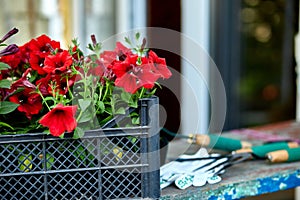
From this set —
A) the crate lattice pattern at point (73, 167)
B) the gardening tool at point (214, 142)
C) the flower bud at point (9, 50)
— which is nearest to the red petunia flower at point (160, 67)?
the crate lattice pattern at point (73, 167)

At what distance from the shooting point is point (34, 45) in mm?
793

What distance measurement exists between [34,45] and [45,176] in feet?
0.76

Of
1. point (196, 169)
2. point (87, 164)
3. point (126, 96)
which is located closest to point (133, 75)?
point (126, 96)

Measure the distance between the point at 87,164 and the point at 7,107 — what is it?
161 millimetres

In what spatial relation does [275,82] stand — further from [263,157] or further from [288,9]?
[263,157]

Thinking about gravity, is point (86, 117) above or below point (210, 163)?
above

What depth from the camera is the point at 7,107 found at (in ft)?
2.36

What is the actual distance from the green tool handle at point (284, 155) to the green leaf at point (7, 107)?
2.08 ft

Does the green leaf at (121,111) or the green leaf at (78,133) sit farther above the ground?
the green leaf at (121,111)

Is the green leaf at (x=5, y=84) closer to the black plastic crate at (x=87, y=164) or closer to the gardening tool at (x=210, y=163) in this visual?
the black plastic crate at (x=87, y=164)

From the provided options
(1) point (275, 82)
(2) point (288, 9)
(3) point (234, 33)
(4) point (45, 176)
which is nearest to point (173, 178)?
(4) point (45, 176)

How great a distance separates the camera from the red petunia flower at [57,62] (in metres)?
0.73

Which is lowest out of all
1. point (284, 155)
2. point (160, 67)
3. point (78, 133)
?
point (284, 155)

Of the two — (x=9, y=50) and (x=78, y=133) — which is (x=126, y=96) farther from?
(x=9, y=50)
